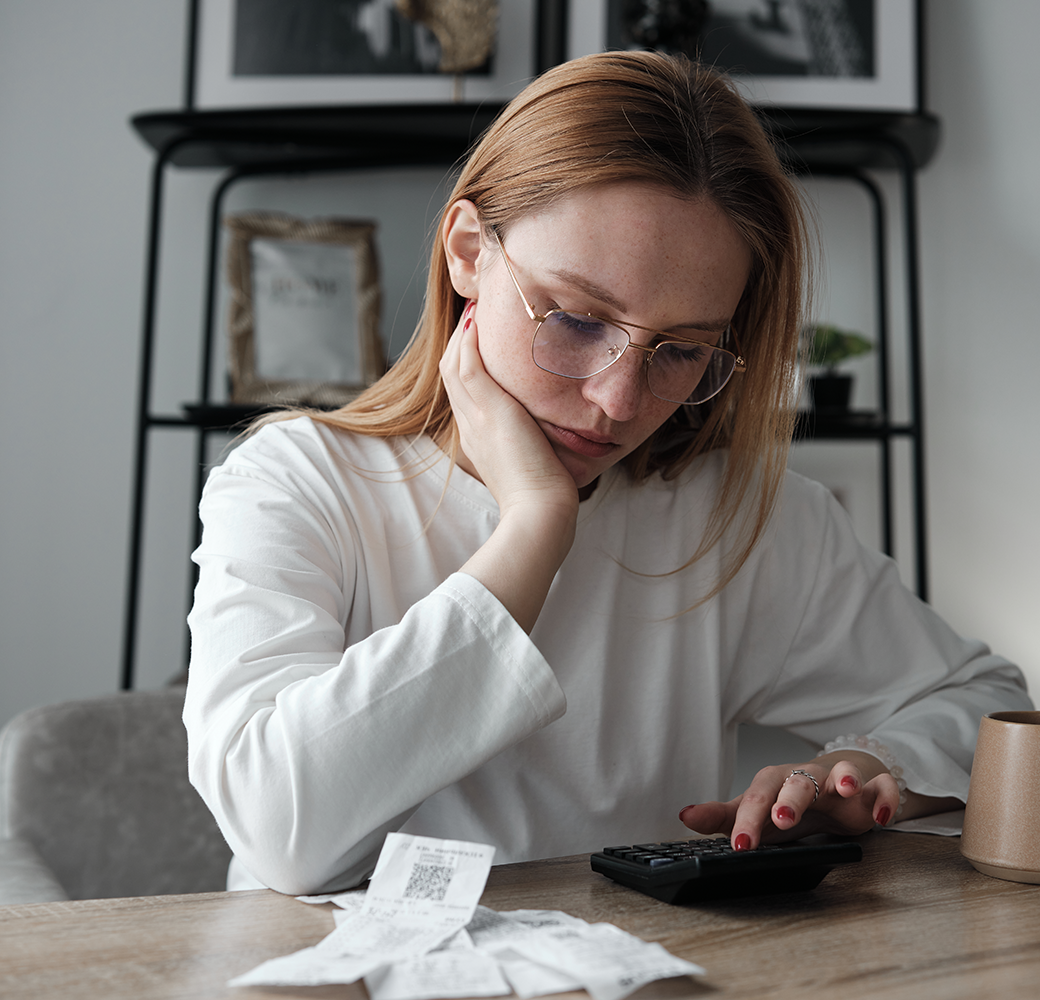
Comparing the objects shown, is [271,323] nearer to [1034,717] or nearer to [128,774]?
[128,774]

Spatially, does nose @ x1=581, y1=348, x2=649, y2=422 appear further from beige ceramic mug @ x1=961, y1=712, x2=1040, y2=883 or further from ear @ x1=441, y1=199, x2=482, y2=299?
beige ceramic mug @ x1=961, y1=712, x2=1040, y2=883

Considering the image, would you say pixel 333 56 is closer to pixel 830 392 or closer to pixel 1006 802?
pixel 830 392

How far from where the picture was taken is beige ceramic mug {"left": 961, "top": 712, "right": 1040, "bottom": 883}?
69 cm

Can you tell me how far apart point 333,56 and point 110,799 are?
4.89ft

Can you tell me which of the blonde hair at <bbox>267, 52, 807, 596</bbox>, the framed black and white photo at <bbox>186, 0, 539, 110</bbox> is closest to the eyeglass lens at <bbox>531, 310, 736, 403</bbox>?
the blonde hair at <bbox>267, 52, 807, 596</bbox>

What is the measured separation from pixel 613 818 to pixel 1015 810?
1.40 feet

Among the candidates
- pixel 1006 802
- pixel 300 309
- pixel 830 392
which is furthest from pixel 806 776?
pixel 300 309

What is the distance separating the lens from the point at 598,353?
34.8 inches

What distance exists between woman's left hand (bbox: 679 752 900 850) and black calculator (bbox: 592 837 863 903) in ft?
0.21

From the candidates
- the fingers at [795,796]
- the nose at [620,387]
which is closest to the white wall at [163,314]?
the nose at [620,387]

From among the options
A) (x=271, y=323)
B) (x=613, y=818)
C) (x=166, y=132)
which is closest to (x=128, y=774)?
(x=613, y=818)

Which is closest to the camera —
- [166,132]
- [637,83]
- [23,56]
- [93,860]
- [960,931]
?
[960,931]

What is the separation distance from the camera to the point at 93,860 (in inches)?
48.0

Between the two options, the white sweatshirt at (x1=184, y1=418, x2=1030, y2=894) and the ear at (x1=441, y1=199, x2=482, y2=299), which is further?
the ear at (x1=441, y1=199, x2=482, y2=299)
